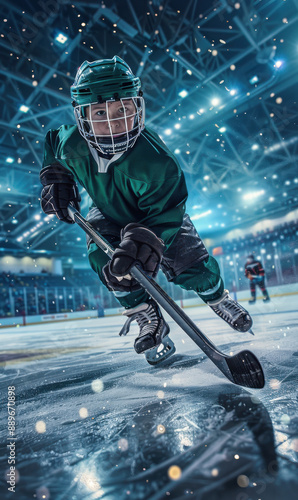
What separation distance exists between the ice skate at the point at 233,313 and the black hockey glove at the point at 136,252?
2.28 ft

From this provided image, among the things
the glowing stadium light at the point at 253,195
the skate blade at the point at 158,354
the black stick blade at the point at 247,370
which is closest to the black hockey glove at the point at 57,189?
the skate blade at the point at 158,354

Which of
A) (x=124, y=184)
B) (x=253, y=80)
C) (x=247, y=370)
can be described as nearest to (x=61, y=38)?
(x=253, y=80)

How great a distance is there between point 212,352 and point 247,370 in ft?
0.48

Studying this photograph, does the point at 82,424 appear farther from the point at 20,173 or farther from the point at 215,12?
the point at 20,173

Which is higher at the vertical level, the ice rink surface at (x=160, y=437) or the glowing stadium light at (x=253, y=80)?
the glowing stadium light at (x=253, y=80)

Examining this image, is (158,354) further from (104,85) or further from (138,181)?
(104,85)

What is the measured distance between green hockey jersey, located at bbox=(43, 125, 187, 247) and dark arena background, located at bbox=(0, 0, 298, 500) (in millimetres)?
595

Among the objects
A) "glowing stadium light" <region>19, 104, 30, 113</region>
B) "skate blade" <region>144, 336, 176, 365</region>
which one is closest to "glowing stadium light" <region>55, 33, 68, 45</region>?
"glowing stadium light" <region>19, 104, 30, 113</region>

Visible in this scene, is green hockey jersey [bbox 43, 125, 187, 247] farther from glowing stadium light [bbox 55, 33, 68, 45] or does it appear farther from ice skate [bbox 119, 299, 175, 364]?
glowing stadium light [bbox 55, 33, 68, 45]

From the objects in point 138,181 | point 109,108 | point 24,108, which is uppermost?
point 24,108

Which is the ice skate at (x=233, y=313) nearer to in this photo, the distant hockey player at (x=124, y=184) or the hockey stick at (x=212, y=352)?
the distant hockey player at (x=124, y=184)

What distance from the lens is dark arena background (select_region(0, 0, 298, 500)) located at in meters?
0.50

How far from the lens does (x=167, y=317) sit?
5316 millimetres

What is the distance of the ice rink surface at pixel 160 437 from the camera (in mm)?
448
